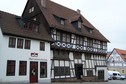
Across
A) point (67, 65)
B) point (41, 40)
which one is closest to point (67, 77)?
point (67, 65)

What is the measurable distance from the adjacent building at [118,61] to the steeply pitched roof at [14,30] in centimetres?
4718

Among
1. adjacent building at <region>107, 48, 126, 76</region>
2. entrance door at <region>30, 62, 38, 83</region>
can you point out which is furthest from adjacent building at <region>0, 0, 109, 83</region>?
adjacent building at <region>107, 48, 126, 76</region>

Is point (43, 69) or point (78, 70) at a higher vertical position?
point (43, 69)

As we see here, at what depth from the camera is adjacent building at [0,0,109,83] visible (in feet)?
78.8

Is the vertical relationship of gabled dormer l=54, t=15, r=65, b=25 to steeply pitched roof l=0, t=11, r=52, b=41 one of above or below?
above

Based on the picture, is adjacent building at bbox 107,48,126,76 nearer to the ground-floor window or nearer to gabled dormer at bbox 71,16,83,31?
gabled dormer at bbox 71,16,83,31

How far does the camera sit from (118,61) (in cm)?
7181

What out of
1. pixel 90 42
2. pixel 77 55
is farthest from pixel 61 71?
pixel 90 42

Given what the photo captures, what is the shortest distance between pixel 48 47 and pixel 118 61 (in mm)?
48246

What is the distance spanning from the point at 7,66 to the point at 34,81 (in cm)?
456

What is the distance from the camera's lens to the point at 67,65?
105 ft

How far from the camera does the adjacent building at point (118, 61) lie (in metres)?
70.3

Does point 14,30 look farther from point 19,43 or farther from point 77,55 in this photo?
point 77,55

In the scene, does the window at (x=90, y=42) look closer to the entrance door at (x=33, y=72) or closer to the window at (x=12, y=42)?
the entrance door at (x=33, y=72)
